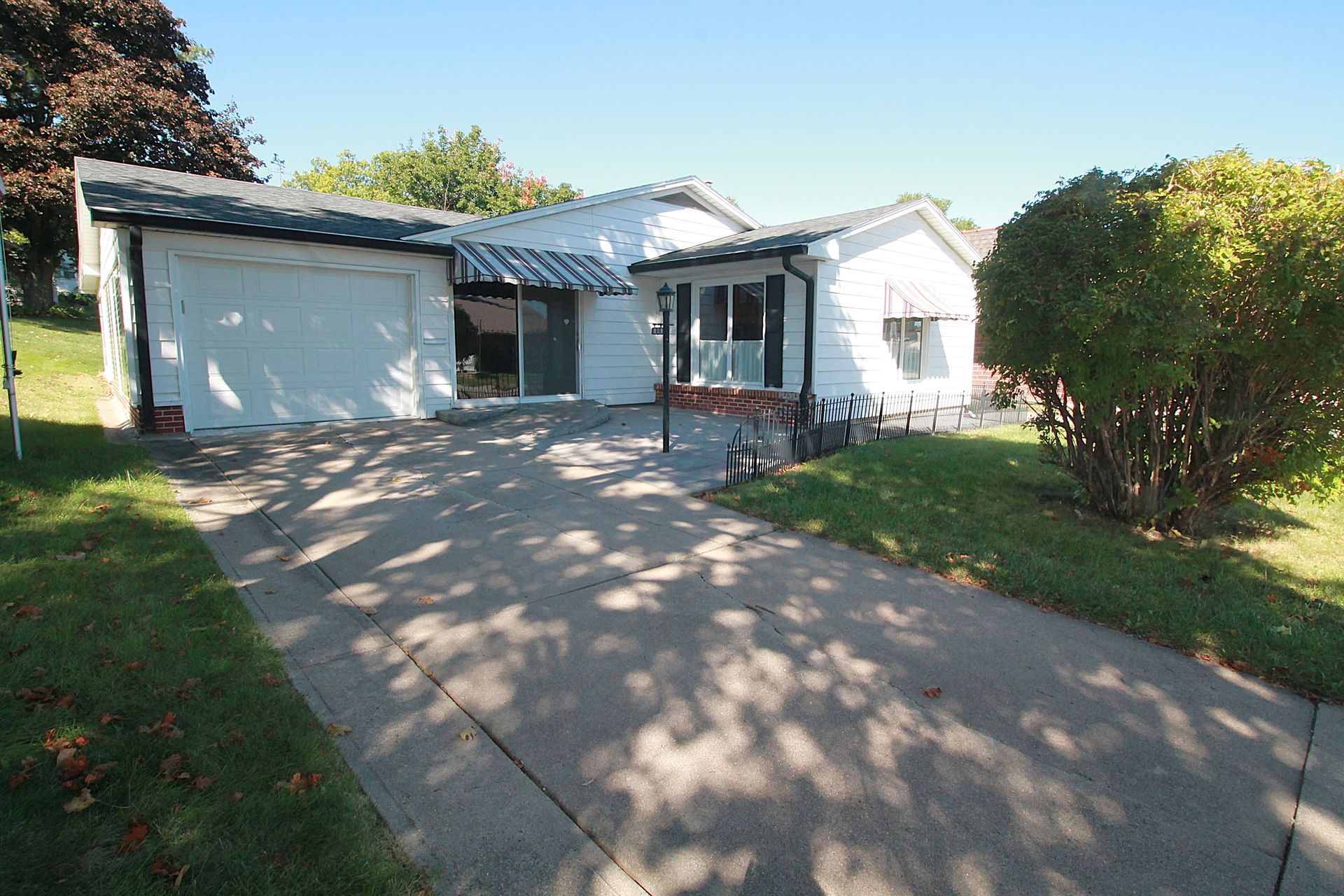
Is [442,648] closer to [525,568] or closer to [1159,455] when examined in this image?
[525,568]

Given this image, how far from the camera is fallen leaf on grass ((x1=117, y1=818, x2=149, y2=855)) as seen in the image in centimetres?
235

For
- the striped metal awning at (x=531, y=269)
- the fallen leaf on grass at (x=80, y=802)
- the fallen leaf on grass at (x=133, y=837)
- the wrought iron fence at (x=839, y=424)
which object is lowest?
the fallen leaf on grass at (x=133, y=837)

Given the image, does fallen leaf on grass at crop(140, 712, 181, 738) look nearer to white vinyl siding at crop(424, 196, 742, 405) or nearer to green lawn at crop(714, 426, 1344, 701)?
green lawn at crop(714, 426, 1344, 701)

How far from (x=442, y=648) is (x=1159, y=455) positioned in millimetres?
6146

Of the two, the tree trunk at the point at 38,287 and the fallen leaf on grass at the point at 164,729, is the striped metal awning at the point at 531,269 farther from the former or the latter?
the tree trunk at the point at 38,287

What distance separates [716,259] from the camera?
45.0ft

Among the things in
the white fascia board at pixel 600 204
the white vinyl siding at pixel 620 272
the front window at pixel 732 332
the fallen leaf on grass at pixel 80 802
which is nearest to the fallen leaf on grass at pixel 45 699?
the fallen leaf on grass at pixel 80 802

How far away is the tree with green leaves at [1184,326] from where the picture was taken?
17.2 feet

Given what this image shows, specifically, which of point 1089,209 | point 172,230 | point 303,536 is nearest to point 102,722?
point 303,536

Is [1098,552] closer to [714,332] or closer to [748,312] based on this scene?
[748,312]

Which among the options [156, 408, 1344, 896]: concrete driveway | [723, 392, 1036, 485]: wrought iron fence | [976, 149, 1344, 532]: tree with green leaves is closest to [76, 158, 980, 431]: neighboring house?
[723, 392, 1036, 485]: wrought iron fence

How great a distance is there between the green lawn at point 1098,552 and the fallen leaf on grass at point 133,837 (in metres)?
4.87

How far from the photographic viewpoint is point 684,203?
1675 cm

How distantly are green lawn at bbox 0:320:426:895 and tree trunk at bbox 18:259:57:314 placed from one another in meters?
32.5
